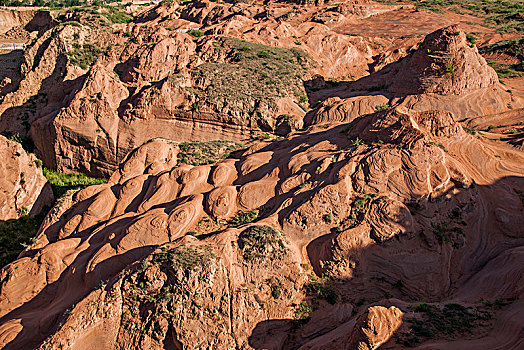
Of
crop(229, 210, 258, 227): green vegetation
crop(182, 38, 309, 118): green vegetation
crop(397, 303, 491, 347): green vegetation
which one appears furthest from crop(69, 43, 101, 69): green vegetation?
crop(397, 303, 491, 347): green vegetation

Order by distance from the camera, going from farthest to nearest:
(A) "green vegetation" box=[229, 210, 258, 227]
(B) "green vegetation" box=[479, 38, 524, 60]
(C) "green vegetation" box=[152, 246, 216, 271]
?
(B) "green vegetation" box=[479, 38, 524, 60]
(A) "green vegetation" box=[229, 210, 258, 227]
(C) "green vegetation" box=[152, 246, 216, 271]

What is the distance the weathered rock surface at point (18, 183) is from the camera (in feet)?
94.9

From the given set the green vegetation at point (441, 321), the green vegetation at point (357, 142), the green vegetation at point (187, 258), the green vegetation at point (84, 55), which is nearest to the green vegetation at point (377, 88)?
the green vegetation at point (357, 142)

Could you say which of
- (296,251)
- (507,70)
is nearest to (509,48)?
(507,70)

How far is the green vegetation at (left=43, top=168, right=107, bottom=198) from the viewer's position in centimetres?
3400

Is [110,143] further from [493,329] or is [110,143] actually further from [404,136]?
[493,329]

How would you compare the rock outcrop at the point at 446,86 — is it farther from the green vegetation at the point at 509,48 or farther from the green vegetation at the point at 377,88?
the green vegetation at the point at 509,48

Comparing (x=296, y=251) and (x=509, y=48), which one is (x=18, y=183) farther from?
(x=509, y=48)

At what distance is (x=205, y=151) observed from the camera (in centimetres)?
2986

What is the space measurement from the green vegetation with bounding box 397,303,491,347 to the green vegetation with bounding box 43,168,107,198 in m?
30.0

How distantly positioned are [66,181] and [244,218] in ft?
76.0

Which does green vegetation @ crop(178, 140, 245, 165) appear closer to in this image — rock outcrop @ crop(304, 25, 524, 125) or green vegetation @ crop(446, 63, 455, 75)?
rock outcrop @ crop(304, 25, 524, 125)

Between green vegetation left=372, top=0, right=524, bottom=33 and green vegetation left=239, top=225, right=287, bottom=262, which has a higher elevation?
green vegetation left=239, top=225, right=287, bottom=262

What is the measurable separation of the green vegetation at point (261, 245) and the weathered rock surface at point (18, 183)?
2211cm
